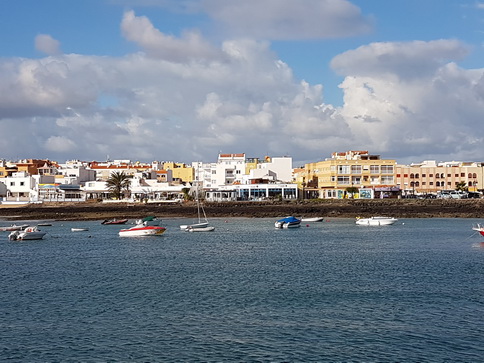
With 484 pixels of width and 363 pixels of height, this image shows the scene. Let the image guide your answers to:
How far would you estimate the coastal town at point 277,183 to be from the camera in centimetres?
14400

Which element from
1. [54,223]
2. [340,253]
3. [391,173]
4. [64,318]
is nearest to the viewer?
[64,318]

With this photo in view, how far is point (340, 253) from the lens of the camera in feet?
183

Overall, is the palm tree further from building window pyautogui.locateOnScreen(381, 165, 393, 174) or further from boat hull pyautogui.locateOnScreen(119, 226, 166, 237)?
boat hull pyautogui.locateOnScreen(119, 226, 166, 237)

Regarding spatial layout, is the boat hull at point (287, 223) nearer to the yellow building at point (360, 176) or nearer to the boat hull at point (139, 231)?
the boat hull at point (139, 231)

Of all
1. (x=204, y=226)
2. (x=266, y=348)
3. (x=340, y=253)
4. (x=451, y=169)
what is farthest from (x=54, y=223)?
(x=451, y=169)

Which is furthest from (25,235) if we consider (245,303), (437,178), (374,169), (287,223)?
(437,178)

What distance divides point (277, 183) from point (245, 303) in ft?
386

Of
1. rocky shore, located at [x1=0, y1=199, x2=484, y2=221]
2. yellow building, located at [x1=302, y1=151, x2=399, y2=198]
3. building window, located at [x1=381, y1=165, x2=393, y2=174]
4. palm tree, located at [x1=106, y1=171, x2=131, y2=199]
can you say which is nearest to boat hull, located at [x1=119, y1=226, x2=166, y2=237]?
rocky shore, located at [x1=0, y1=199, x2=484, y2=221]

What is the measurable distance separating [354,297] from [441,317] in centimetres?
603

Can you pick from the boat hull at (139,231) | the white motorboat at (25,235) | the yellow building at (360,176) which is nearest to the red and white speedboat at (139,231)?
the boat hull at (139,231)

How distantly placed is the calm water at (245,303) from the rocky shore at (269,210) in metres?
50.4

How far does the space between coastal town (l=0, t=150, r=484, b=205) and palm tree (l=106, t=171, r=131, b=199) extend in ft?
1.88

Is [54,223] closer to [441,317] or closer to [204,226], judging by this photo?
[204,226]

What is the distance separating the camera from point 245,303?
108 ft
